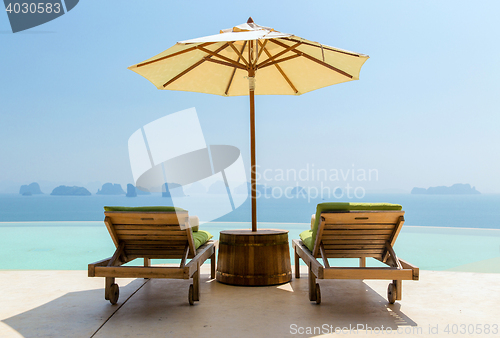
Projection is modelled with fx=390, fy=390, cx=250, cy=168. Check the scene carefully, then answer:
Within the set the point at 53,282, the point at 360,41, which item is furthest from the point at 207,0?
the point at 53,282

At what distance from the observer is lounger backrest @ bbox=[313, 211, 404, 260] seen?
2965mm

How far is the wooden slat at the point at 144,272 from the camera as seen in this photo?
9.45ft

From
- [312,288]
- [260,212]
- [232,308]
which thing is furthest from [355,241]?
[260,212]

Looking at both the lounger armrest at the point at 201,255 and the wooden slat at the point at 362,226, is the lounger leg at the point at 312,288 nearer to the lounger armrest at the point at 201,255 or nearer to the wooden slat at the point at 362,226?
the wooden slat at the point at 362,226

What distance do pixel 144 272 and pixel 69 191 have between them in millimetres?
60076

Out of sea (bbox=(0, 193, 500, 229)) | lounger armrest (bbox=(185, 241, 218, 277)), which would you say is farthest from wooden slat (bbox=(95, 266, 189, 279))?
sea (bbox=(0, 193, 500, 229))

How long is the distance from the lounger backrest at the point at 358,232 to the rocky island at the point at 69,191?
58.6 m

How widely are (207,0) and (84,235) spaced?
28.5 m

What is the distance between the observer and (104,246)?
7.92 m

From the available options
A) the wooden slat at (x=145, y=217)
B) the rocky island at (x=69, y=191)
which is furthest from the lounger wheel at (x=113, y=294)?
the rocky island at (x=69, y=191)

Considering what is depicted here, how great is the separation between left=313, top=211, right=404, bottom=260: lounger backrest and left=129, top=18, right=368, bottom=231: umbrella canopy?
103 cm

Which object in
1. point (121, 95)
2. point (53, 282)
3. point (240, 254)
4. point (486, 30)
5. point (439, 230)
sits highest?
point (486, 30)

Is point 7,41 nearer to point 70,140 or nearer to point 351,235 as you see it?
point 70,140

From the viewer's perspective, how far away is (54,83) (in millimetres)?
51469
